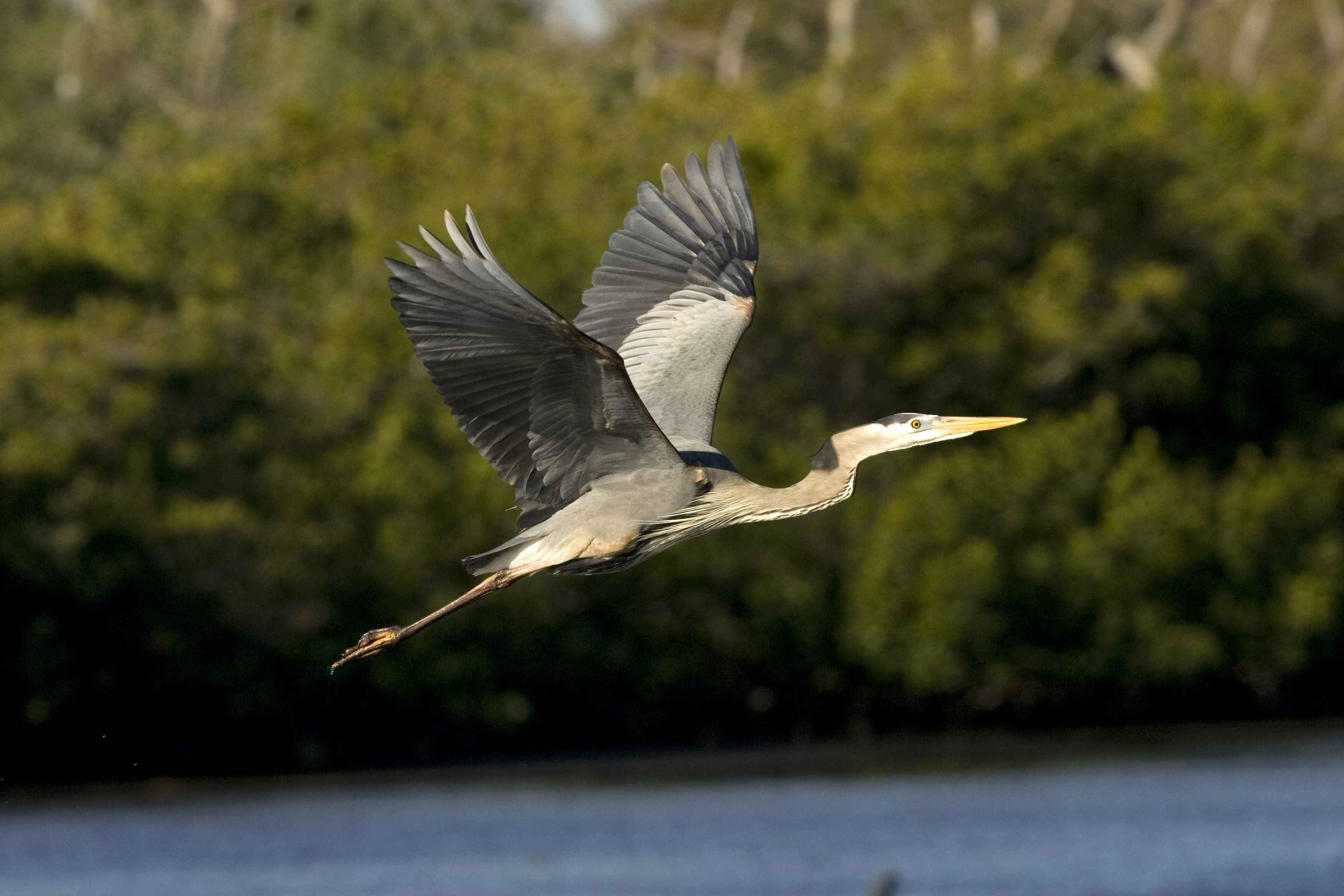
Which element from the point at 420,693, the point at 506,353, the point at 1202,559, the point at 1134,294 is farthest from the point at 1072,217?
the point at 506,353

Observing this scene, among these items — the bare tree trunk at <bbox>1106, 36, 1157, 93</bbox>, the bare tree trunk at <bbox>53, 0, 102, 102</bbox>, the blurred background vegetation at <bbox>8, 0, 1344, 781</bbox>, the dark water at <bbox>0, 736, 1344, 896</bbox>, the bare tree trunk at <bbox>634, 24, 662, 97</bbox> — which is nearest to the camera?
the dark water at <bbox>0, 736, 1344, 896</bbox>

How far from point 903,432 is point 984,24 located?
41.5m

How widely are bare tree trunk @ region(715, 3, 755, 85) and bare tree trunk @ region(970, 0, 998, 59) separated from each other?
16.5 ft

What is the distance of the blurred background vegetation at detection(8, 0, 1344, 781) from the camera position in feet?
94.8

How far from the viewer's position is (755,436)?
104 ft

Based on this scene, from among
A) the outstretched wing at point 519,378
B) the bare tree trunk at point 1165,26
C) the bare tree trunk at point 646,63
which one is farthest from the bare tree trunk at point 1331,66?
the outstretched wing at point 519,378

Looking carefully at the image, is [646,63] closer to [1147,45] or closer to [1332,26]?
[1147,45]

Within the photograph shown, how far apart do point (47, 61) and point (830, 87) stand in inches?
717

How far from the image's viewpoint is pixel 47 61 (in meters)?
48.4

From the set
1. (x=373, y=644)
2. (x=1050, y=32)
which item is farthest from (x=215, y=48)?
(x=373, y=644)

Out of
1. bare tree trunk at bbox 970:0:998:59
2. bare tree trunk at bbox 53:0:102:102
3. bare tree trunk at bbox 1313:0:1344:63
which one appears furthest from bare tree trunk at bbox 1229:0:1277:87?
bare tree trunk at bbox 53:0:102:102

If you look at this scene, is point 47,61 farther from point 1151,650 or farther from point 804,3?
point 1151,650

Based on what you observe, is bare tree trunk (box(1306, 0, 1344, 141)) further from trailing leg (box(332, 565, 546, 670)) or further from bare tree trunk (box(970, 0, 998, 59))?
trailing leg (box(332, 565, 546, 670))

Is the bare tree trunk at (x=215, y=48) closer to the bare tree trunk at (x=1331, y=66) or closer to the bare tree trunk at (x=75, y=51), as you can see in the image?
the bare tree trunk at (x=75, y=51)
